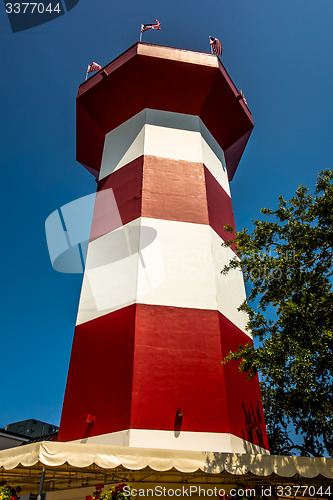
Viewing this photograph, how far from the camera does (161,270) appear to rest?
1048 cm

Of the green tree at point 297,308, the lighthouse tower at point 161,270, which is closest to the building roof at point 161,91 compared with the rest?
the lighthouse tower at point 161,270

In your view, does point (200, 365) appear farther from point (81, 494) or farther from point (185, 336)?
point (81, 494)

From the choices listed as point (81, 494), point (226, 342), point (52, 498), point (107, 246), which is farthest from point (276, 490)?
point (107, 246)

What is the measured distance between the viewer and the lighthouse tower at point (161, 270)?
8.61 meters

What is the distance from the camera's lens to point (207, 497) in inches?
306

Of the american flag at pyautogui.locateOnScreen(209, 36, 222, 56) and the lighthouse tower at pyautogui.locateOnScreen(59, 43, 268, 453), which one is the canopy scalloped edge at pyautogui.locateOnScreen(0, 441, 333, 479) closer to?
the lighthouse tower at pyautogui.locateOnScreen(59, 43, 268, 453)

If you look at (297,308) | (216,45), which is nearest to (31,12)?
(216,45)

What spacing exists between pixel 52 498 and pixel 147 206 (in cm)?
813

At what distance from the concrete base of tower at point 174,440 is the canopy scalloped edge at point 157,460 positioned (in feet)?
4.29

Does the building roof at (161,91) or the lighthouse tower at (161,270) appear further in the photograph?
the building roof at (161,91)

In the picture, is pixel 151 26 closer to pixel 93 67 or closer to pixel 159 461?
pixel 93 67

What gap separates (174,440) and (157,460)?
163 centimetres

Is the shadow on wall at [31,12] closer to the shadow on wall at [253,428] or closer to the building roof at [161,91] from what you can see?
the building roof at [161,91]

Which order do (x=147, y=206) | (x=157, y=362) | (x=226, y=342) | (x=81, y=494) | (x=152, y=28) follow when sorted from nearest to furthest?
1. (x=81, y=494)
2. (x=157, y=362)
3. (x=226, y=342)
4. (x=147, y=206)
5. (x=152, y=28)
